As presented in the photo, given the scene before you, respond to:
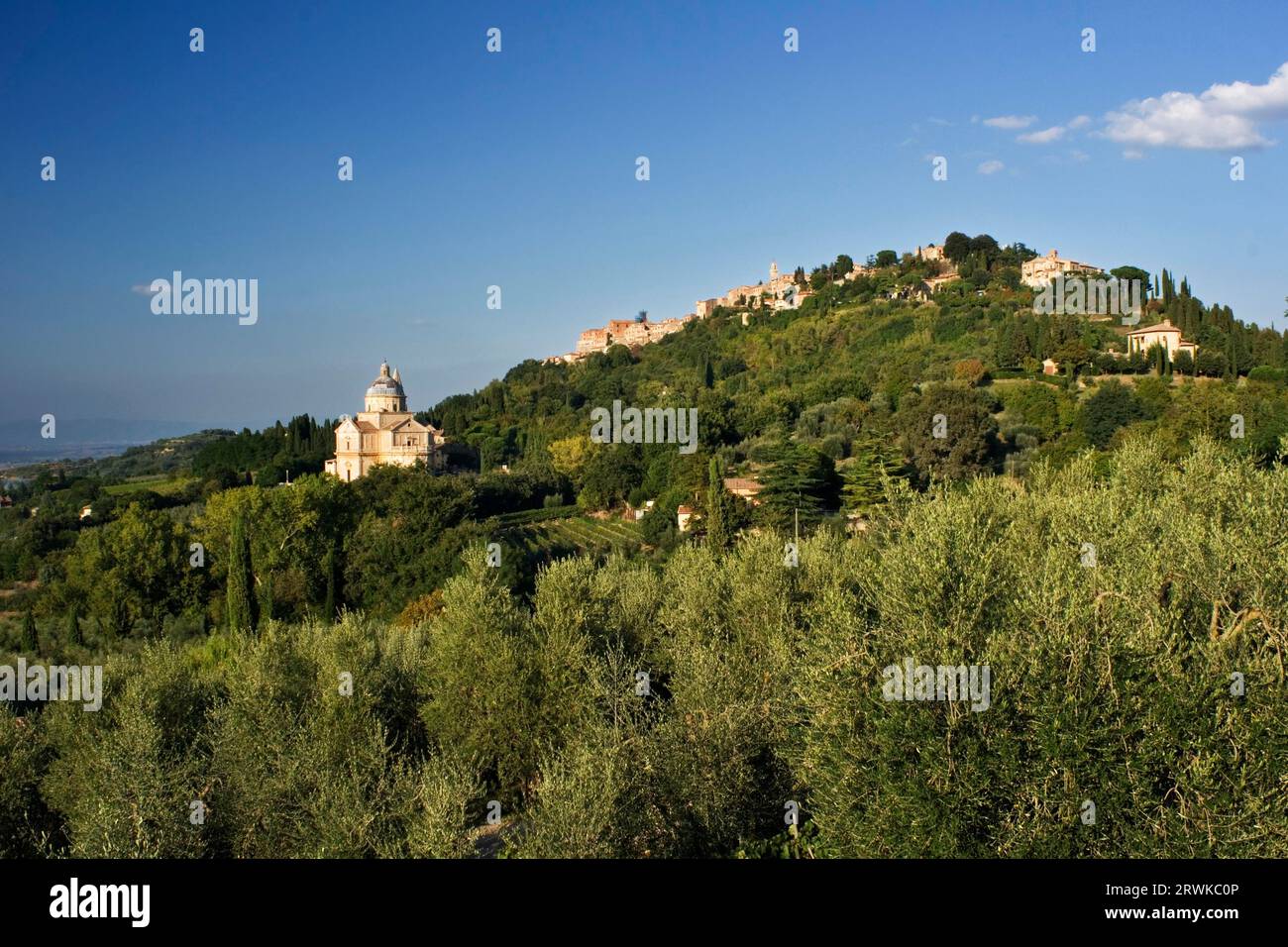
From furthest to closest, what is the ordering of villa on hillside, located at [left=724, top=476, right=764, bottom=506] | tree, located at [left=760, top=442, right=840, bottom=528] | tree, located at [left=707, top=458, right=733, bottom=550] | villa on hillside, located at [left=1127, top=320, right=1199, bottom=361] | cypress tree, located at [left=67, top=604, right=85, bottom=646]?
villa on hillside, located at [left=1127, top=320, right=1199, bottom=361]
villa on hillside, located at [left=724, top=476, right=764, bottom=506]
tree, located at [left=760, top=442, right=840, bottom=528]
tree, located at [left=707, top=458, right=733, bottom=550]
cypress tree, located at [left=67, top=604, right=85, bottom=646]

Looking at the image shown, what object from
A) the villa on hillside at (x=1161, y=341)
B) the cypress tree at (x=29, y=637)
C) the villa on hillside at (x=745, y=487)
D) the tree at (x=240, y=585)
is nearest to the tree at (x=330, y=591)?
the tree at (x=240, y=585)

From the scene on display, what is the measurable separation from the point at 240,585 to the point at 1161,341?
4775 centimetres

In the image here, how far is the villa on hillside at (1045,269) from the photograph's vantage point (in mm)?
83500

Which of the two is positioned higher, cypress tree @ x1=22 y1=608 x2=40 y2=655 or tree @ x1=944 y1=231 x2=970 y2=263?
tree @ x1=944 y1=231 x2=970 y2=263

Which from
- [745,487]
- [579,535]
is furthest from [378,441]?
[745,487]

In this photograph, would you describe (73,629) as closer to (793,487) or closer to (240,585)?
(240,585)

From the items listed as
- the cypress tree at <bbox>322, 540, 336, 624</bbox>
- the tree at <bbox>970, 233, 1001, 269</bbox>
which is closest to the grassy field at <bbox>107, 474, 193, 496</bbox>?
the cypress tree at <bbox>322, 540, 336, 624</bbox>

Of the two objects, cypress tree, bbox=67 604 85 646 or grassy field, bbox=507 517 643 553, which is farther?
grassy field, bbox=507 517 643 553

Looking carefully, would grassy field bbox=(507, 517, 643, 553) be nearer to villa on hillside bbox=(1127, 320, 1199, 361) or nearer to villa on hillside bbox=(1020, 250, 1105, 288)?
villa on hillside bbox=(1127, 320, 1199, 361)

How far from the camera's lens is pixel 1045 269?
→ 3410 inches

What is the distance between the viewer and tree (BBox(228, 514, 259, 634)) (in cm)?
2838

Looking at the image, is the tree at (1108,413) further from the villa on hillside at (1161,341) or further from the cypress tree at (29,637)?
the cypress tree at (29,637)

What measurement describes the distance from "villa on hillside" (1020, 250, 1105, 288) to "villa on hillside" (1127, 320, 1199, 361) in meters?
28.5
